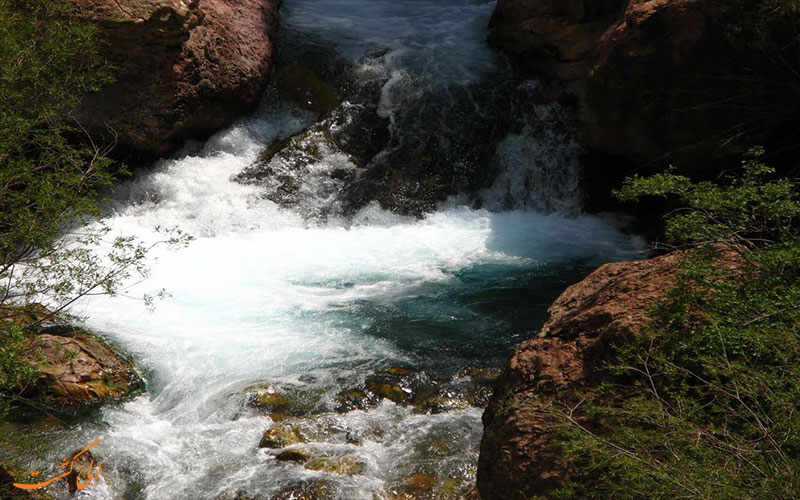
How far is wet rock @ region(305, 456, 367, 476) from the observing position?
5.01 meters

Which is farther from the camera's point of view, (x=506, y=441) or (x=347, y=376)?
(x=347, y=376)

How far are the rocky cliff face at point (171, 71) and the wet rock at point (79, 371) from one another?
384 centimetres

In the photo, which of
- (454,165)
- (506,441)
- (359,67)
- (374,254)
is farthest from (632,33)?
(506,441)

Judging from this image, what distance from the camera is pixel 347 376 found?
6230 millimetres

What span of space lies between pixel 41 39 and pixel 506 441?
5.07 meters

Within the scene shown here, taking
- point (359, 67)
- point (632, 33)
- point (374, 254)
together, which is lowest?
point (374, 254)

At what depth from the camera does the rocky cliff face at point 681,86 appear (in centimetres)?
771

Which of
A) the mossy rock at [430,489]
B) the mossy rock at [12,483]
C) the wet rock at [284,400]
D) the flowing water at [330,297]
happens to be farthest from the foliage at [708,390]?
the mossy rock at [12,483]

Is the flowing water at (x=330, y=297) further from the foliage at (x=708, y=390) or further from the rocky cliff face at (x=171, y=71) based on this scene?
the foliage at (x=708, y=390)

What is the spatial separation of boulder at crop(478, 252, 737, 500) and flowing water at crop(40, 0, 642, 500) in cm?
89

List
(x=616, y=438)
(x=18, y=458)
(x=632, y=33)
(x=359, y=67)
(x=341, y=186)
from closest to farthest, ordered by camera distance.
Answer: (x=616, y=438)
(x=18, y=458)
(x=632, y=33)
(x=341, y=186)
(x=359, y=67)

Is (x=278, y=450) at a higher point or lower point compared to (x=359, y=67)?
lower

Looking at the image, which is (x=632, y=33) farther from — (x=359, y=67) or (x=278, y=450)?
(x=278, y=450)

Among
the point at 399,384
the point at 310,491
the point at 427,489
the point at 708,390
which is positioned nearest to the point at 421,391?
the point at 399,384
